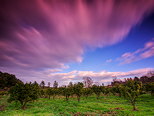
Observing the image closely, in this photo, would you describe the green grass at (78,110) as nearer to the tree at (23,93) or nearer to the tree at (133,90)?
the tree at (23,93)

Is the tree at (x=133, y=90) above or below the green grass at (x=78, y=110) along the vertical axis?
above

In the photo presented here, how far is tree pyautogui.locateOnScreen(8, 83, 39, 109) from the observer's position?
2908cm

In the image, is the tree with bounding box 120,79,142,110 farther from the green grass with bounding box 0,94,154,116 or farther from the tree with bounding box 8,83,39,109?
the tree with bounding box 8,83,39,109

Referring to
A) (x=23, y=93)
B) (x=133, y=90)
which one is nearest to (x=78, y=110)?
(x=133, y=90)

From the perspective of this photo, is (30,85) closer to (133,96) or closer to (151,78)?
(133,96)

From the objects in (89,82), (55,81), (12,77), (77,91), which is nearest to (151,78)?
(89,82)

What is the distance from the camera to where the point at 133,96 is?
2877 centimetres

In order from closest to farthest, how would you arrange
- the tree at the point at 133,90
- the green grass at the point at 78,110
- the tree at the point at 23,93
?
the green grass at the point at 78,110
the tree at the point at 133,90
the tree at the point at 23,93

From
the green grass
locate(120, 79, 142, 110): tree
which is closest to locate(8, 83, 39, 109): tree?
the green grass

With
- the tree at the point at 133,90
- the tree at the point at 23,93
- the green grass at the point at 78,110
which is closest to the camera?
the green grass at the point at 78,110

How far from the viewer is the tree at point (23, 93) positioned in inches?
1145

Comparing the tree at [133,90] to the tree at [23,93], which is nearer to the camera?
the tree at [133,90]

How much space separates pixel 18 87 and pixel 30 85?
133 inches

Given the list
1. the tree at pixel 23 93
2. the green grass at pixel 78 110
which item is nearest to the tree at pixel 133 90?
the green grass at pixel 78 110
